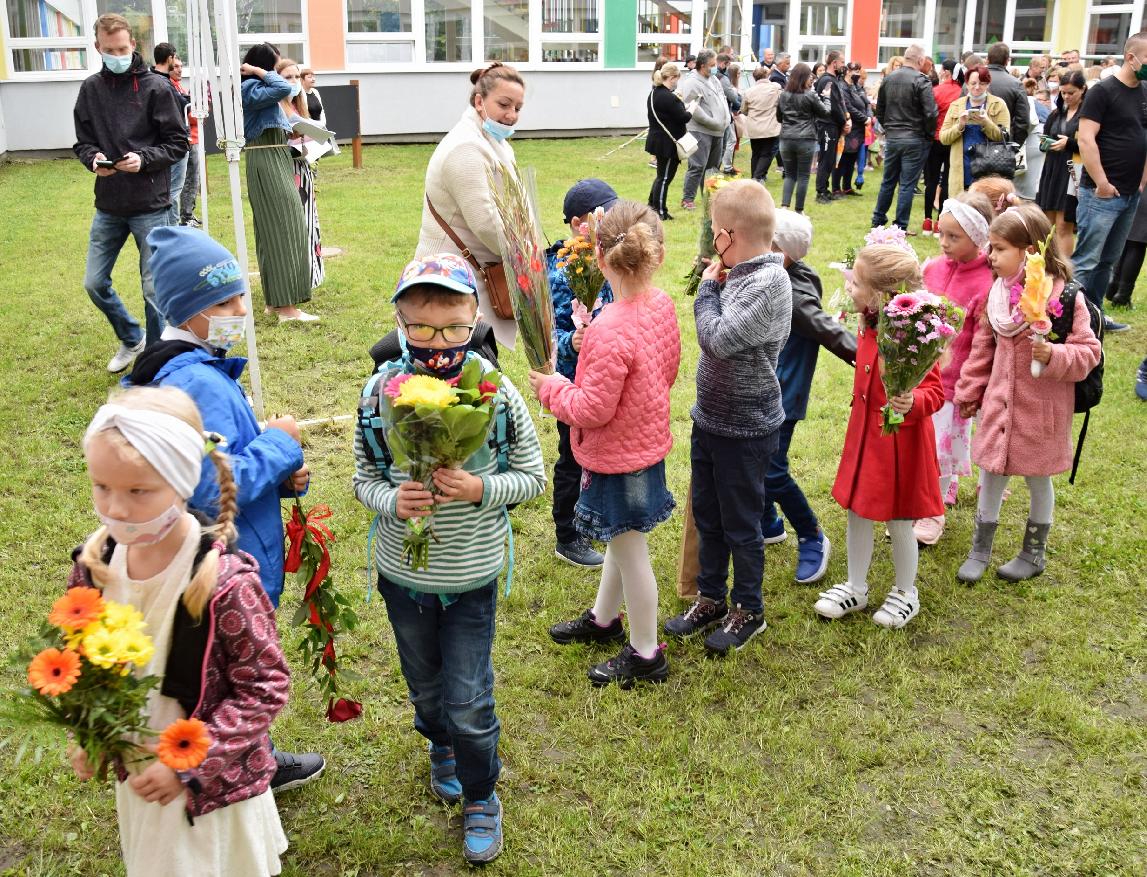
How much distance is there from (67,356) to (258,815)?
6529mm

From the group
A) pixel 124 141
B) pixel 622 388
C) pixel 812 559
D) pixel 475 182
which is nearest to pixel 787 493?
pixel 812 559

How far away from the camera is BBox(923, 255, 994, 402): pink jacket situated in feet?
16.4

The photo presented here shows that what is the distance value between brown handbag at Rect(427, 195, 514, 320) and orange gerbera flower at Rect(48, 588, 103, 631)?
3179 mm

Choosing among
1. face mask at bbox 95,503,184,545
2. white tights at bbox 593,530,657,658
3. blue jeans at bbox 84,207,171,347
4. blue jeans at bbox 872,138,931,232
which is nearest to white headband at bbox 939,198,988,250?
white tights at bbox 593,530,657,658

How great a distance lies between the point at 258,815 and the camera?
2449 millimetres

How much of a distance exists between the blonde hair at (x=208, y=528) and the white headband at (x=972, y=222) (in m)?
3.81

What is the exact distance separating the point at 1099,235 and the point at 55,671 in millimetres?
8692

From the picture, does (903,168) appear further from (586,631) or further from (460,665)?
(460,665)

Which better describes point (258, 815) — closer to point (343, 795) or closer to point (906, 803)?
point (343, 795)

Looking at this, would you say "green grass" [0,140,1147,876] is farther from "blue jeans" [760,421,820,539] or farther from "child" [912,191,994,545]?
"child" [912,191,994,545]

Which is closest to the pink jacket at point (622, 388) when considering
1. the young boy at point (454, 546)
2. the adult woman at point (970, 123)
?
the young boy at point (454, 546)

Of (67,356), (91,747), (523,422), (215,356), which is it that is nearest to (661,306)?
(523,422)

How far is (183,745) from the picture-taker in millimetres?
2076

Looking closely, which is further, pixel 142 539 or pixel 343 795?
pixel 343 795
